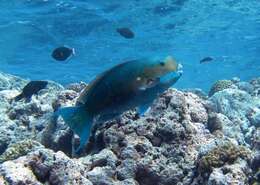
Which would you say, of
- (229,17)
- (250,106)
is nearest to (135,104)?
(250,106)

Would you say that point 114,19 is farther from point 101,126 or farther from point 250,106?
point 101,126

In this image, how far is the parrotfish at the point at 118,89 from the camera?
2816mm

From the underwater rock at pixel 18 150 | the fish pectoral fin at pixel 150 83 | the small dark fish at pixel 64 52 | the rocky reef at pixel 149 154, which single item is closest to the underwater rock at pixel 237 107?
the rocky reef at pixel 149 154

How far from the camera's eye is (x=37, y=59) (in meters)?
32.7

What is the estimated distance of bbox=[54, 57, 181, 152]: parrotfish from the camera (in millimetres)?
2816

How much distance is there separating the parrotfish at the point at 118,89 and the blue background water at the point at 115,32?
61.0 ft

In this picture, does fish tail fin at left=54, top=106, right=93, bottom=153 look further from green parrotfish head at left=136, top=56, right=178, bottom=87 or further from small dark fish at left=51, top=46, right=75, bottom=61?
small dark fish at left=51, top=46, right=75, bottom=61

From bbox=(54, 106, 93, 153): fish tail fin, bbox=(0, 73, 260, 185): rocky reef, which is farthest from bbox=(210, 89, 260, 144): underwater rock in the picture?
bbox=(54, 106, 93, 153): fish tail fin

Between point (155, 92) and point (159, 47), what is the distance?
30.1 metres

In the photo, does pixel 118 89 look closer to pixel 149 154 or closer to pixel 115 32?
pixel 149 154

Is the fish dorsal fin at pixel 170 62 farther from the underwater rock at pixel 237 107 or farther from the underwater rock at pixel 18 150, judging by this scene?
the underwater rock at pixel 237 107

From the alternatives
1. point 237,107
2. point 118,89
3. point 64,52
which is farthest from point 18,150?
point 237,107

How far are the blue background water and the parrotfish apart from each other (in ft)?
61.0

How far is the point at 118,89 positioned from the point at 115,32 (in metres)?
24.5
